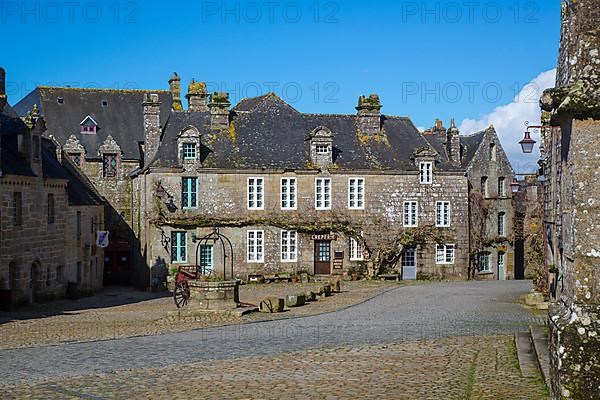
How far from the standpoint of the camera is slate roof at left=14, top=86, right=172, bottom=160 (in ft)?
145

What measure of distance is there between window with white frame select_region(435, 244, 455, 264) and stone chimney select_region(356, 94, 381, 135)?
6.87 m

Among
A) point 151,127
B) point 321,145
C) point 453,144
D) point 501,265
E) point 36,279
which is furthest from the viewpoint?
point 501,265

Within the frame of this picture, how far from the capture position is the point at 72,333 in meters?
19.4

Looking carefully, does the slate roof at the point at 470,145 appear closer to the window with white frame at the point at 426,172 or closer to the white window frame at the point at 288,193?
the window with white frame at the point at 426,172

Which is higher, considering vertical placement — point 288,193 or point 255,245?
point 288,193

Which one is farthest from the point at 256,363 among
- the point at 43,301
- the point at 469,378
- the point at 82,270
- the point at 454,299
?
the point at 82,270

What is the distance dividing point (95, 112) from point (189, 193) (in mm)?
11537

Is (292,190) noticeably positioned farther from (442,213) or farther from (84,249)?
(84,249)

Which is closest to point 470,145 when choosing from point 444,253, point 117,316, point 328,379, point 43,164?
point 444,253

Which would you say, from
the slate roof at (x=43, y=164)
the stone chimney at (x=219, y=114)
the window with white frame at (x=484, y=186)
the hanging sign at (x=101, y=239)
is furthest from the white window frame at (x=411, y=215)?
the slate roof at (x=43, y=164)

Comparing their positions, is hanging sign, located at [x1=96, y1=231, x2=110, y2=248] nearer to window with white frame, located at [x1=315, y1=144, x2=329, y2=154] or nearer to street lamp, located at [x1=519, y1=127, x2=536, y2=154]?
window with white frame, located at [x1=315, y1=144, x2=329, y2=154]

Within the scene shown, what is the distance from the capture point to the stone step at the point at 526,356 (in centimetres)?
1205

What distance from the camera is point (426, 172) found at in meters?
40.8

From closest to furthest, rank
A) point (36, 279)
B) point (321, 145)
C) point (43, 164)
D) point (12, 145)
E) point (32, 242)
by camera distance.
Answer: point (32, 242), point (12, 145), point (36, 279), point (43, 164), point (321, 145)
